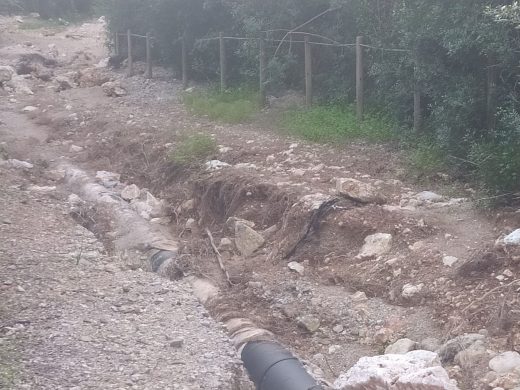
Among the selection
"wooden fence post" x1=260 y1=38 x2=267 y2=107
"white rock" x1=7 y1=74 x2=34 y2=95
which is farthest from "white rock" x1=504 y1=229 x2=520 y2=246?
"white rock" x1=7 y1=74 x2=34 y2=95

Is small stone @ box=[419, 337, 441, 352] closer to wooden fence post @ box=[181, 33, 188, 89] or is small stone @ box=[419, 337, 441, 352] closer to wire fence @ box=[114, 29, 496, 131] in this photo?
wire fence @ box=[114, 29, 496, 131]

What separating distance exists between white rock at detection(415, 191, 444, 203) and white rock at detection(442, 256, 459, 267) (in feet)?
4.51

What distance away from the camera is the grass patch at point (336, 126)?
9.90 m

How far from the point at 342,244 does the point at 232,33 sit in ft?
26.0

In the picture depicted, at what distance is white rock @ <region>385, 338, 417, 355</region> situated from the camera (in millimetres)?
5305

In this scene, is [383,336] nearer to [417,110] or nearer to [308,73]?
[417,110]

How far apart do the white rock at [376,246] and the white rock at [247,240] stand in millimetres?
1231

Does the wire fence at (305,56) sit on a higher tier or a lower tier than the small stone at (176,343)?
higher

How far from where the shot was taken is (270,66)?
12.2m

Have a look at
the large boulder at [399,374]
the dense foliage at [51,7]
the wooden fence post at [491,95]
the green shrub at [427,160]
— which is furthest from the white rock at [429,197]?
the dense foliage at [51,7]

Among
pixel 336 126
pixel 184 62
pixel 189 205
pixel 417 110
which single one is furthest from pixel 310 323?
pixel 184 62

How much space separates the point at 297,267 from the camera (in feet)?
22.9

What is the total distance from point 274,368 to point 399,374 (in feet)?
3.35

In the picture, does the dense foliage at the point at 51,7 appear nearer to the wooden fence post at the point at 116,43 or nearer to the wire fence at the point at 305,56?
the wooden fence post at the point at 116,43
